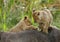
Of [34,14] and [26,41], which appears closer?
[26,41]

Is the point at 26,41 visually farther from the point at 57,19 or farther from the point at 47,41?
the point at 57,19

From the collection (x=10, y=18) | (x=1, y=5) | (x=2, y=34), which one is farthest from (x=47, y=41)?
(x=10, y=18)

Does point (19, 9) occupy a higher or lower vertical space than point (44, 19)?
lower

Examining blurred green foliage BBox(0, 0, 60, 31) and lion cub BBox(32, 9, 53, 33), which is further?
blurred green foliage BBox(0, 0, 60, 31)

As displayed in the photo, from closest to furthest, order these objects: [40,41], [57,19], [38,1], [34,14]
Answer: [40,41]
[34,14]
[38,1]
[57,19]

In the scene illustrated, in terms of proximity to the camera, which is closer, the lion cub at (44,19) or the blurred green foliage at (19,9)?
the lion cub at (44,19)

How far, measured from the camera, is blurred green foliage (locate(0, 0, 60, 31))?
5674 millimetres

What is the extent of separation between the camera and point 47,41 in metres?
3.88

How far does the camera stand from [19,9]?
6.34 m

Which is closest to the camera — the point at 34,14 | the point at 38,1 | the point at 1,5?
the point at 34,14

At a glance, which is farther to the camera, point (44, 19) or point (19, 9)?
point (19, 9)

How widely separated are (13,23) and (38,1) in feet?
2.41

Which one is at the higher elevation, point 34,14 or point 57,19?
point 34,14

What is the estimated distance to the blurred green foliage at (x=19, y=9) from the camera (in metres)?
5.67
